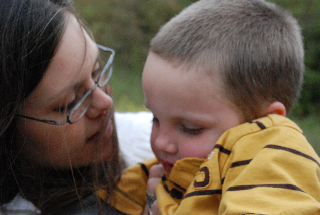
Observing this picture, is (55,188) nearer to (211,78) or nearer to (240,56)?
(211,78)

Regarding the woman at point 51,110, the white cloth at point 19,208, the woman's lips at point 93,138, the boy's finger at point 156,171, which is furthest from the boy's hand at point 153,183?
the white cloth at point 19,208

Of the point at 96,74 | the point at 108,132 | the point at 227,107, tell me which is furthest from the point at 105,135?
the point at 227,107

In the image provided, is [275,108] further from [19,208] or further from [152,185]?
[19,208]

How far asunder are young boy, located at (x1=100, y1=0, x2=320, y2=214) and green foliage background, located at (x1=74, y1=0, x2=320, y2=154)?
4.37 metres

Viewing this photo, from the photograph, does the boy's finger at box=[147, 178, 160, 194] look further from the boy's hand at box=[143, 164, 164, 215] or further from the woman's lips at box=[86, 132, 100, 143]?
the woman's lips at box=[86, 132, 100, 143]

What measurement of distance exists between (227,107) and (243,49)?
0.89ft

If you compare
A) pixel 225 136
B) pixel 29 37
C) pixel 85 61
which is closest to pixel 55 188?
pixel 85 61

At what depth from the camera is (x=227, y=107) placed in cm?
148

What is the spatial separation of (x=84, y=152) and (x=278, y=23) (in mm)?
1214

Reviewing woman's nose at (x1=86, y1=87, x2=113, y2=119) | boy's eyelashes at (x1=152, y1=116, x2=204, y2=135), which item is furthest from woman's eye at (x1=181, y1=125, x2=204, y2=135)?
woman's nose at (x1=86, y1=87, x2=113, y2=119)

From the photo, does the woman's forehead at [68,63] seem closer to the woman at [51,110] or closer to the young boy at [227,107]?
the woman at [51,110]

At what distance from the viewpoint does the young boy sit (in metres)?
1.24

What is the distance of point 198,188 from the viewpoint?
1.35 metres

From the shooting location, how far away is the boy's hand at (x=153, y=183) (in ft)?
5.50
